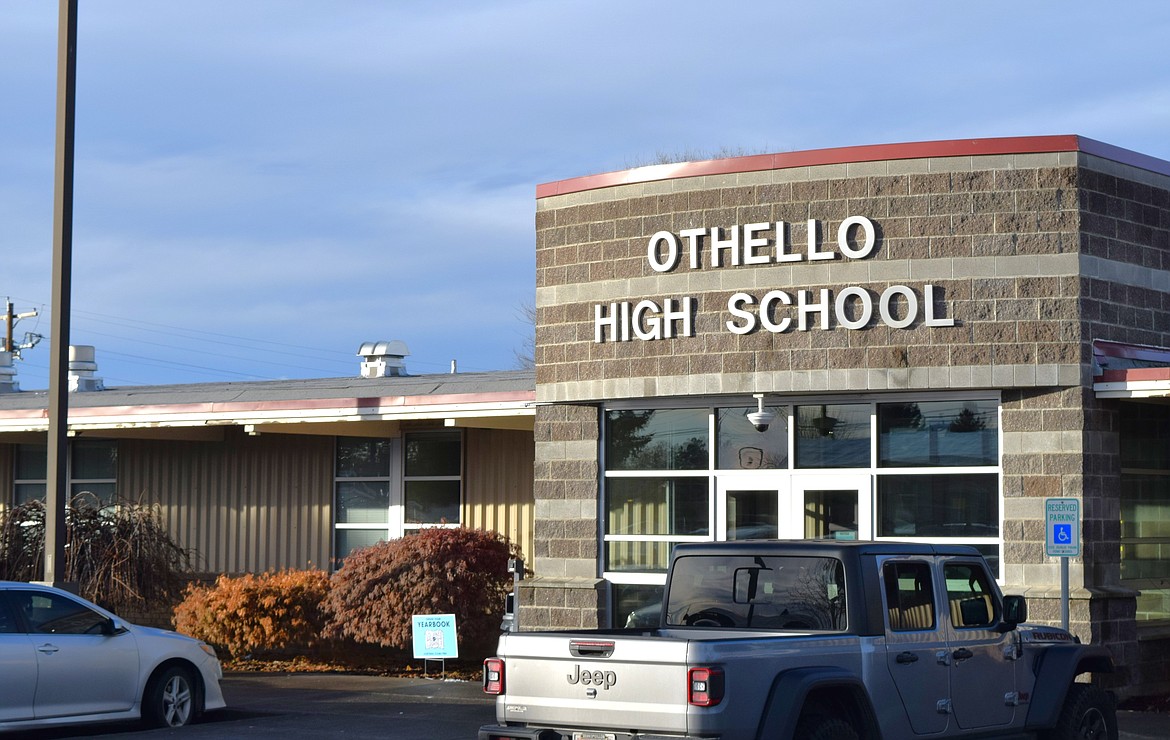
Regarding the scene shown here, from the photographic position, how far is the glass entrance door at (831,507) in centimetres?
1507

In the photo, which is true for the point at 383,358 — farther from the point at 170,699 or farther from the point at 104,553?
the point at 170,699

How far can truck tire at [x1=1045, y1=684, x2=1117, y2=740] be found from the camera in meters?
10.6

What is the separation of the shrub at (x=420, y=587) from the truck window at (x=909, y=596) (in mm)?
8646

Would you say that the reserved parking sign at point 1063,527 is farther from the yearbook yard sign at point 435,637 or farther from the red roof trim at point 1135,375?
the yearbook yard sign at point 435,637

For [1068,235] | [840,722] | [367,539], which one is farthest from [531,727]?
[367,539]

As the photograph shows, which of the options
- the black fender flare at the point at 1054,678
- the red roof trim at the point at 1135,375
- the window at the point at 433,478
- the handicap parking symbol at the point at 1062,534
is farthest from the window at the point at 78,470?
the black fender flare at the point at 1054,678

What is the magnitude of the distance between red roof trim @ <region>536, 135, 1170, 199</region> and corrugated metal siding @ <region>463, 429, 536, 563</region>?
4.85 metres

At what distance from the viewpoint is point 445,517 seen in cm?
2030

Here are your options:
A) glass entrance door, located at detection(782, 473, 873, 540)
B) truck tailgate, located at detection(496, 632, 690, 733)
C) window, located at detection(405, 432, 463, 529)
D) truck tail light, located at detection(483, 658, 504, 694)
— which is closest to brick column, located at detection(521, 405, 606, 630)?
glass entrance door, located at detection(782, 473, 873, 540)

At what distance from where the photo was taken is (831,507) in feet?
50.1

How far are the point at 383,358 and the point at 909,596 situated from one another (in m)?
15.3

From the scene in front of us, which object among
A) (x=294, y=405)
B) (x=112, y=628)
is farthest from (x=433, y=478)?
(x=112, y=628)

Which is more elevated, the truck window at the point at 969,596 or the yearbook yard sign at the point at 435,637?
the truck window at the point at 969,596

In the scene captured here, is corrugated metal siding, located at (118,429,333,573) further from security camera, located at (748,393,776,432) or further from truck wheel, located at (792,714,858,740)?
truck wheel, located at (792,714,858,740)
